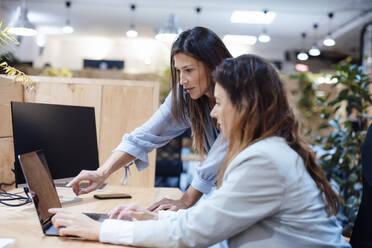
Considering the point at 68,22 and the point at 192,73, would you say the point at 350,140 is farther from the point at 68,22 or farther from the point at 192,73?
the point at 68,22

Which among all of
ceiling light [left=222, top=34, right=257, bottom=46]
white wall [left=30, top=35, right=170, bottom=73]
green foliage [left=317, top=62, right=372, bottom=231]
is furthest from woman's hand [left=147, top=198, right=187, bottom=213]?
white wall [left=30, top=35, right=170, bottom=73]

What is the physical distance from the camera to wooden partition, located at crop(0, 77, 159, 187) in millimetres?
2025

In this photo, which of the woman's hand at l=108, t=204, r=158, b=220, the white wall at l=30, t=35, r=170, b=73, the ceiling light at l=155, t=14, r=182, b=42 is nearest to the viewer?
the woman's hand at l=108, t=204, r=158, b=220

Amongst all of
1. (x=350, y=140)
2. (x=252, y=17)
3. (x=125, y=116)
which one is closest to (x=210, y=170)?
(x=125, y=116)

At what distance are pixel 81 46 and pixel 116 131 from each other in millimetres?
10671

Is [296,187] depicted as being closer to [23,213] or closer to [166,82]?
[23,213]

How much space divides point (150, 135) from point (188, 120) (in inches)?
6.8

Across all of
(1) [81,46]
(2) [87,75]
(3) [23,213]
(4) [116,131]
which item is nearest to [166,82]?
(2) [87,75]

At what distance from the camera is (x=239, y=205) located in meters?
0.83

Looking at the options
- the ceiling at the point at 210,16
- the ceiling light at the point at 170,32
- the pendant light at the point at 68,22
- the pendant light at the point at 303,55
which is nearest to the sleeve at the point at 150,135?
the ceiling light at the point at 170,32

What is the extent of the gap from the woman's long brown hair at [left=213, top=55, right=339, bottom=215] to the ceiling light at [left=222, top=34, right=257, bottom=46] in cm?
968

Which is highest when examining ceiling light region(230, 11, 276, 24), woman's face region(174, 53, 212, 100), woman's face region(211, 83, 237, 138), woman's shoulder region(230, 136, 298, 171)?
ceiling light region(230, 11, 276, 24)

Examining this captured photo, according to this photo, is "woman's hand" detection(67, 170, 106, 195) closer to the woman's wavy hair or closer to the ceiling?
the woman's wavy hair

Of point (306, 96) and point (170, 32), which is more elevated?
point (170, 32)
